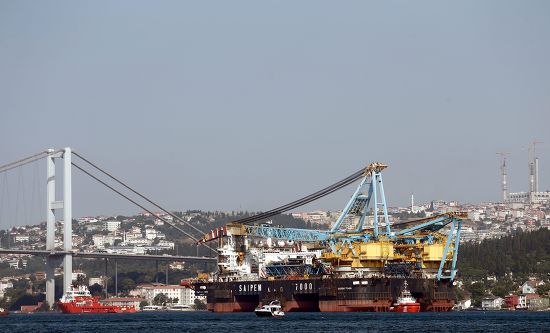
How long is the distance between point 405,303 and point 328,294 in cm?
725

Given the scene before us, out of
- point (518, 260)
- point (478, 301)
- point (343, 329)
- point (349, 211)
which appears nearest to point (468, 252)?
point (518, 260)

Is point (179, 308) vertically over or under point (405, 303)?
over

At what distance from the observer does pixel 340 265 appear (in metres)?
123

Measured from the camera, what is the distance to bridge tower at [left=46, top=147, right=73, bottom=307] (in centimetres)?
14925

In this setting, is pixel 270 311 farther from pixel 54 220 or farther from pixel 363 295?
pixel 54 220

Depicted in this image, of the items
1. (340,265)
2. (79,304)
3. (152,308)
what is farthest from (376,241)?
(152,308)

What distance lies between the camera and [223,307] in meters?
131

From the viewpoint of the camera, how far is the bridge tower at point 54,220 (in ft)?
490

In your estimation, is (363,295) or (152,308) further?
(152,308)

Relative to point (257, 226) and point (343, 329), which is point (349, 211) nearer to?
point (257, 226)

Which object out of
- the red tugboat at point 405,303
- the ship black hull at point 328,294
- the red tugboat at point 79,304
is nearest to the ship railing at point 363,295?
the ship black hull at point 328,294

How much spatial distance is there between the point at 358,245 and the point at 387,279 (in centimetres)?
502

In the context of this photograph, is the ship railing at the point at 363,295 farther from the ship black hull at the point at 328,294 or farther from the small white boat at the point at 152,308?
the small white boat at the point at 152,308

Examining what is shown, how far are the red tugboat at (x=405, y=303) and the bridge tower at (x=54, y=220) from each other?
4261 centimetres
